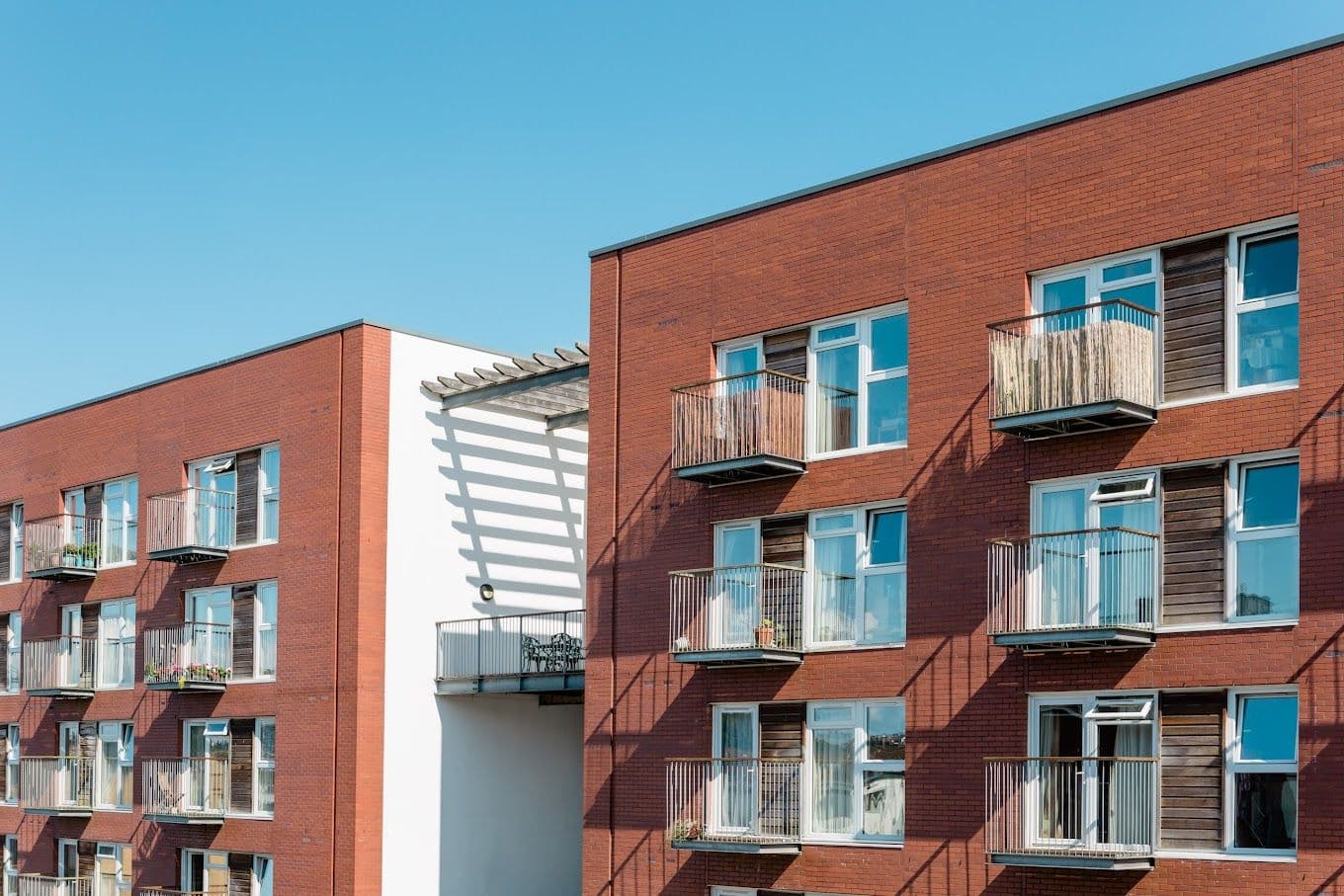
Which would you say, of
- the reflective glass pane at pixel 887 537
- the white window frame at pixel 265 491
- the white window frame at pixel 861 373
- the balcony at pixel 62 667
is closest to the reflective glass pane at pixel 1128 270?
the white window frame at pixel 861 373

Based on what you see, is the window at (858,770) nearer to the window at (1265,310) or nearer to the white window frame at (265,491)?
the window at (1265,310)

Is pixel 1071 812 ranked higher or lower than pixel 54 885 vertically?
higher

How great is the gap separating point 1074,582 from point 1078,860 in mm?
2801

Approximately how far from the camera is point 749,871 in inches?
854

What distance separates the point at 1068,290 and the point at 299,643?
15.2 m

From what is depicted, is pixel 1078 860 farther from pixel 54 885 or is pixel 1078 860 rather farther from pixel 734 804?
pixel 54 885

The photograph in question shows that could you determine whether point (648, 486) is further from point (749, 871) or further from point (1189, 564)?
point (1189, 564)

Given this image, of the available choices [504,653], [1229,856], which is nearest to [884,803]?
[1229,856]

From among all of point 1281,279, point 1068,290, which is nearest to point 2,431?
point 1068,290

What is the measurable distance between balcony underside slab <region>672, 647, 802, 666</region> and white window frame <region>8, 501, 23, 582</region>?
20178mm

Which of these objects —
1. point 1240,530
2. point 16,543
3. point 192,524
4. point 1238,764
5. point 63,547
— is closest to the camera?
point 1238,764

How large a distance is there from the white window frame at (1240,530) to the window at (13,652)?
26560 millimetres

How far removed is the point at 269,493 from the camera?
101 feet

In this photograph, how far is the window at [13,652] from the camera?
3678cm
